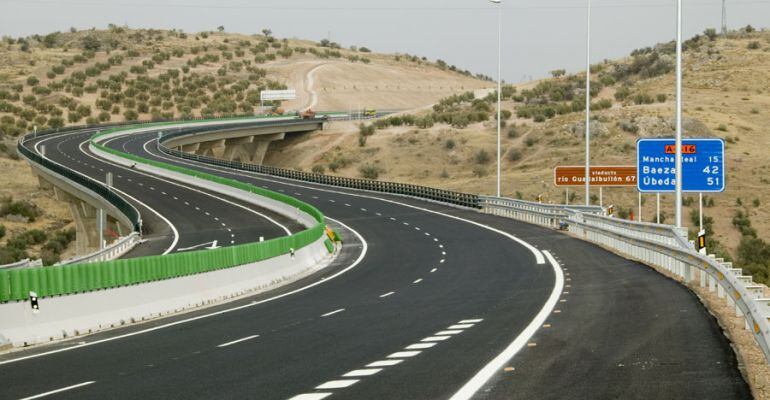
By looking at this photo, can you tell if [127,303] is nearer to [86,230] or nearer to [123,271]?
[123,271]

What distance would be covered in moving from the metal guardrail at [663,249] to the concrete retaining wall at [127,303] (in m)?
10.8

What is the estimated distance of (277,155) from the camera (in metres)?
130

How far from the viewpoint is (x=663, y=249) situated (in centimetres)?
2788

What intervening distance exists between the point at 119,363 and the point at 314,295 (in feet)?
39.9

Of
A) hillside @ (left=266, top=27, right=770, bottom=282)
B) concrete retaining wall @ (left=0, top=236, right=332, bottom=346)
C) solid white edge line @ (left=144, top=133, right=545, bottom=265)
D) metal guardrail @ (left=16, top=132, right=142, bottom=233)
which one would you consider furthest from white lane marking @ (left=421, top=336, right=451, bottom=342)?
hillside @ (left=266, top=27, right=770, bottom=282)

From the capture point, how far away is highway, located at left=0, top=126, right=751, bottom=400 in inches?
467

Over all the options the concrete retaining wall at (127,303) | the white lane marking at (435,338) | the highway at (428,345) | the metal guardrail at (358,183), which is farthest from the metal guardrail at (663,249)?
the concrete retaining wall at (127,303)

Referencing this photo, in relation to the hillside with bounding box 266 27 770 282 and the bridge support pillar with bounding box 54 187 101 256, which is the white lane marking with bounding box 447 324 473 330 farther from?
the bridge support pillar with bounding box 54 187 101 256

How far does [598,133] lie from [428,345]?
86572 millimetres

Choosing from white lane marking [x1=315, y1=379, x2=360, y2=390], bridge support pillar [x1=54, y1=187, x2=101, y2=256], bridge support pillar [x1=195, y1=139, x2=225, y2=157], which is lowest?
bridge support pillar [x1=54, y1=187, x2=101, y2=256]

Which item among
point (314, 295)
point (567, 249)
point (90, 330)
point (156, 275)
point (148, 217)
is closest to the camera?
point (90, 330)

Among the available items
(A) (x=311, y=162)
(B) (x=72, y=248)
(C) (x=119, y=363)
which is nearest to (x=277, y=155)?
(A) (x=311, y=162)

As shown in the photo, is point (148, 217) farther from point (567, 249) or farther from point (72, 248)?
point (567, 249)

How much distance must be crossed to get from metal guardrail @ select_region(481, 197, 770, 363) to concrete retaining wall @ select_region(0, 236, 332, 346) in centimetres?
1080
